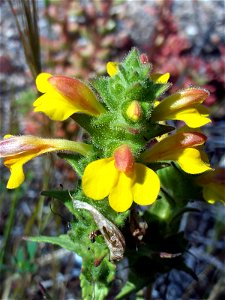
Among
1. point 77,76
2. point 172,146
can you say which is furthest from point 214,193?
point 77,76

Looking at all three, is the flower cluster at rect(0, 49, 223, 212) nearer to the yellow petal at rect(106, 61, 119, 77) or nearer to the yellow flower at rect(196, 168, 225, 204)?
the yellow petal at rect(106, 61, 119, 77)

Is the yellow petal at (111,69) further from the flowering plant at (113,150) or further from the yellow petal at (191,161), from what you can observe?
the yellow petal at (191,161)

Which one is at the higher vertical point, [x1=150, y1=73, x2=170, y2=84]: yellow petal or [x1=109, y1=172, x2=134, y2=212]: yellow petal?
[x1=150, y1=73, x2=170, y2=84]: yellow petal

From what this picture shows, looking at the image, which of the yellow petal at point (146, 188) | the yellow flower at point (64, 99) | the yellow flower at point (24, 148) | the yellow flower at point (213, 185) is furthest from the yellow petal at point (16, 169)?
the yellow flower at point (213, 185)

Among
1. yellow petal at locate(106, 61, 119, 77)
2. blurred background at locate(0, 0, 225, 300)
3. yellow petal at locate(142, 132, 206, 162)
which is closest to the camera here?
yellow petal at locate(142, 132, 206, 162)

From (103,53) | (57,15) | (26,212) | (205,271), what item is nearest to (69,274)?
(26,212)

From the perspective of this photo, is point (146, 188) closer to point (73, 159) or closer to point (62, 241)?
point (73, 159)

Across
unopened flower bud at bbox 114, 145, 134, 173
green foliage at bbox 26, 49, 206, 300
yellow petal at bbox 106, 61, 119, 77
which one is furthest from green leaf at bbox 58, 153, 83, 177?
yellow petal at bbox 106, 61, 119, 77
